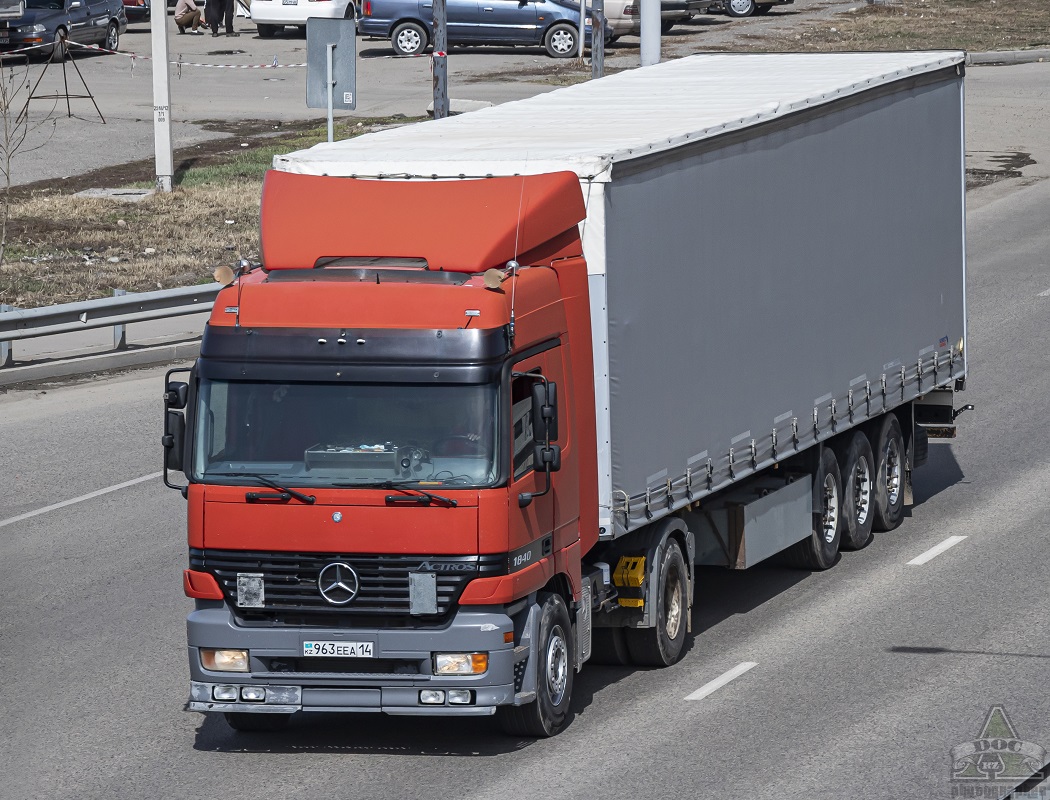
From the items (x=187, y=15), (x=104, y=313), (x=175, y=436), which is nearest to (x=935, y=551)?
(x=175, y=436)

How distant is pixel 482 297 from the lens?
9773 mm

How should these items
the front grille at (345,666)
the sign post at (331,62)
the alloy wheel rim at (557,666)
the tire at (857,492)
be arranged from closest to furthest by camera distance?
the front grille at (345,666)
the alloy wheel rim at (557,666)
the tire at (857,492)
the sign post at (331,62)

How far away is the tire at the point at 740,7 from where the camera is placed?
53.2 metres

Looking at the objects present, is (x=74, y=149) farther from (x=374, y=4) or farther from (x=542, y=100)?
(x=542, y=100)

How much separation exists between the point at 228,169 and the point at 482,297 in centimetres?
2439

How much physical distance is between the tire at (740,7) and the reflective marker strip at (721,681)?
43429 mm

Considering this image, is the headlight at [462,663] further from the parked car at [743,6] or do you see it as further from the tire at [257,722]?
the parked car at [743,6]

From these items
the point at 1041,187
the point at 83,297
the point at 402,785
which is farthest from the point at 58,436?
the point at 1041,187

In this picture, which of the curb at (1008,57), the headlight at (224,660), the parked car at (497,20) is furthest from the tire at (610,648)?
the curb at (1008,57)

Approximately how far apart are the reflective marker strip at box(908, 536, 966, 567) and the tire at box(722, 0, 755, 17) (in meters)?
39.6

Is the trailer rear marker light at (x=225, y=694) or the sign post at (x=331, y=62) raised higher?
the sign post at (x=331, y=62)

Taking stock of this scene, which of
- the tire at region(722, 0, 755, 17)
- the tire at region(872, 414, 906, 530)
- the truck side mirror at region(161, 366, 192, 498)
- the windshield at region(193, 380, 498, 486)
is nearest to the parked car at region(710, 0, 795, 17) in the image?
the tire at region(722, 0, 755, 17)

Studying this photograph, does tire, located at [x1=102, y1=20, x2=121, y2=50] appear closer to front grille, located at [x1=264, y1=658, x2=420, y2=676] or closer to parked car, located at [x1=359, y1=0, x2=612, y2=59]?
parked car, located at [x1=359, y1=0, x2=612, y2=59]

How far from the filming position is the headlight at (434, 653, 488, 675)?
977 centimetres
